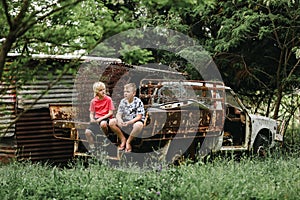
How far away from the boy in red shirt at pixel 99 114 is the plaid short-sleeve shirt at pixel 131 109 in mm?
240

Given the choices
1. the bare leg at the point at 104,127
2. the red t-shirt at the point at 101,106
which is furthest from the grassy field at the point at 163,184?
the red t-shirt at the point at 101,106

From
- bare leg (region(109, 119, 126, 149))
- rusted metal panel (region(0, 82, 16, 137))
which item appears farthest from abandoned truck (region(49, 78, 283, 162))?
rusted metal panel (region(0, 82, 16, 137))

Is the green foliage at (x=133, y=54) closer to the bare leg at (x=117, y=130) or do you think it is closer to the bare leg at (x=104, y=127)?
the bare leg at (x=117, y=130)

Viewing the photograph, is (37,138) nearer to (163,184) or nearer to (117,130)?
(117,130)

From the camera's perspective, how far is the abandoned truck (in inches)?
396

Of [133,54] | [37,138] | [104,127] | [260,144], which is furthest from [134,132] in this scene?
[260,144]

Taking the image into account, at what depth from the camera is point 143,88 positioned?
1251 cm

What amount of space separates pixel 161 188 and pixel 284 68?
27.1 feet

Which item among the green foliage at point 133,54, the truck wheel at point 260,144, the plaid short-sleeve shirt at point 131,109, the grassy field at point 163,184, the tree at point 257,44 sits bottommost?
the grassy field at point 163,184

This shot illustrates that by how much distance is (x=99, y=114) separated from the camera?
10594mm

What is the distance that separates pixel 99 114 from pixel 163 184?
396cm

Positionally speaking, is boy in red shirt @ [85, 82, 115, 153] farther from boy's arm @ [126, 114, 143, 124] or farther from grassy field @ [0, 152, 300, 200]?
grassy field @ [0, 152, 300, 200]

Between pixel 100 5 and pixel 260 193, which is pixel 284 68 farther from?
pixel 260 193

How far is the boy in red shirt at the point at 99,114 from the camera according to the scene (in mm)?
10195
